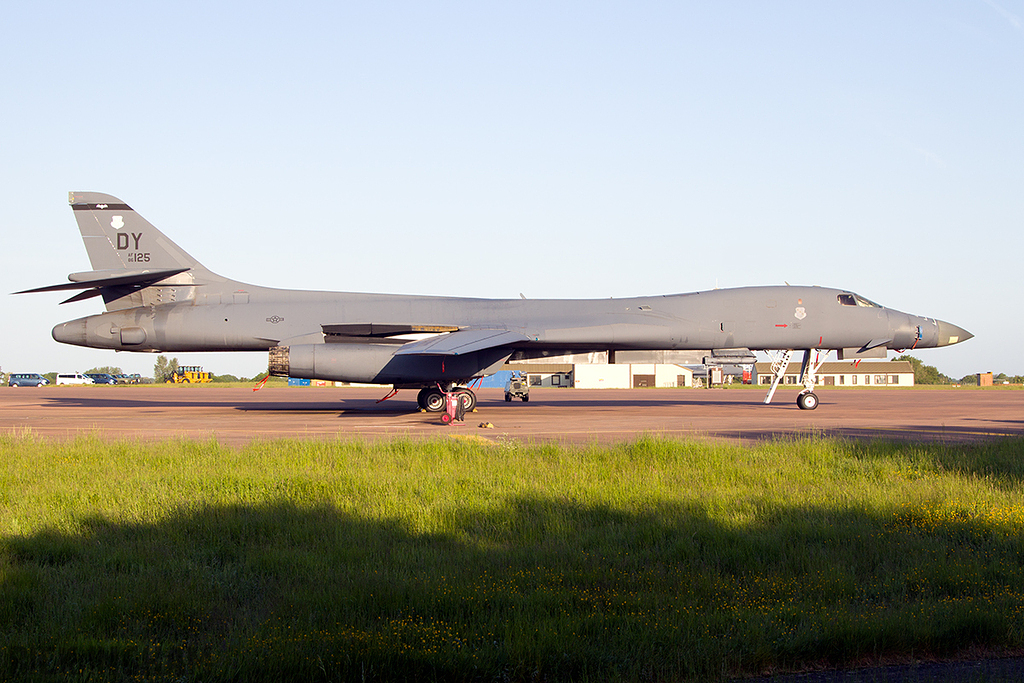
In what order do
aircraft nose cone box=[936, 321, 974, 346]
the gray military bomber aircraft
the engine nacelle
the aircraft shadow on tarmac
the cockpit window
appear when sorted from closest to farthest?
the engine nacelle
the gray military bomber aircraft
the cockpit window
aircraft nose cone box=[936, 321, 974, 346]
the aircraft shadow on tarmac

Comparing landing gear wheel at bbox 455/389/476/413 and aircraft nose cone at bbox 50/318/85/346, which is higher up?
aircraft nose cone at bbox 50/318/85/346

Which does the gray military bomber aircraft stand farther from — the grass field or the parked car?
the parked car

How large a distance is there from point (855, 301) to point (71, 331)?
22.1 meters

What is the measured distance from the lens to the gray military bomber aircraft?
19984mm

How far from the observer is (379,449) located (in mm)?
10883

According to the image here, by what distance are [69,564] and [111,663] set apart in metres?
1.96

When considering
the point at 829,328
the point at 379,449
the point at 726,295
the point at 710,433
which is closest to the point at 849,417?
the point at 829,328

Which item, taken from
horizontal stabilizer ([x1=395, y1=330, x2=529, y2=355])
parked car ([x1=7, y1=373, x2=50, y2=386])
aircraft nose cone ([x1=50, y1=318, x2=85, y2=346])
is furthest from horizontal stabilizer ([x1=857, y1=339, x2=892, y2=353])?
parked car ([x1=7, y1=373, x2=50, y2=386])

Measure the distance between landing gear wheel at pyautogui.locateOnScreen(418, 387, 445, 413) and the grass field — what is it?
486 inches

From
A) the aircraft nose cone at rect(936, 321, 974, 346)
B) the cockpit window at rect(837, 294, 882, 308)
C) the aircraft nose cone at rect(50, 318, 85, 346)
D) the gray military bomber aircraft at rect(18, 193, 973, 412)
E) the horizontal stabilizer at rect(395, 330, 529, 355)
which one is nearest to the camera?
the horizontal stabilizer at rect(395, 330, 529, 355)

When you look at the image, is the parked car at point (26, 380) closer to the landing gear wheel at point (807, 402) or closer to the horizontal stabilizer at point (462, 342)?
the horizontal stabilizer at point (462, 342)

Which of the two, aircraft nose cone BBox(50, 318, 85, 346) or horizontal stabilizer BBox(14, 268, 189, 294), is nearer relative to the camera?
horizontal stabilizer BBox(14, 268, 189, 294)

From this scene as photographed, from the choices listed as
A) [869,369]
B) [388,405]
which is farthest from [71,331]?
[869,369]

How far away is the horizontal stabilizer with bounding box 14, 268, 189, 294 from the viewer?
20.0m
